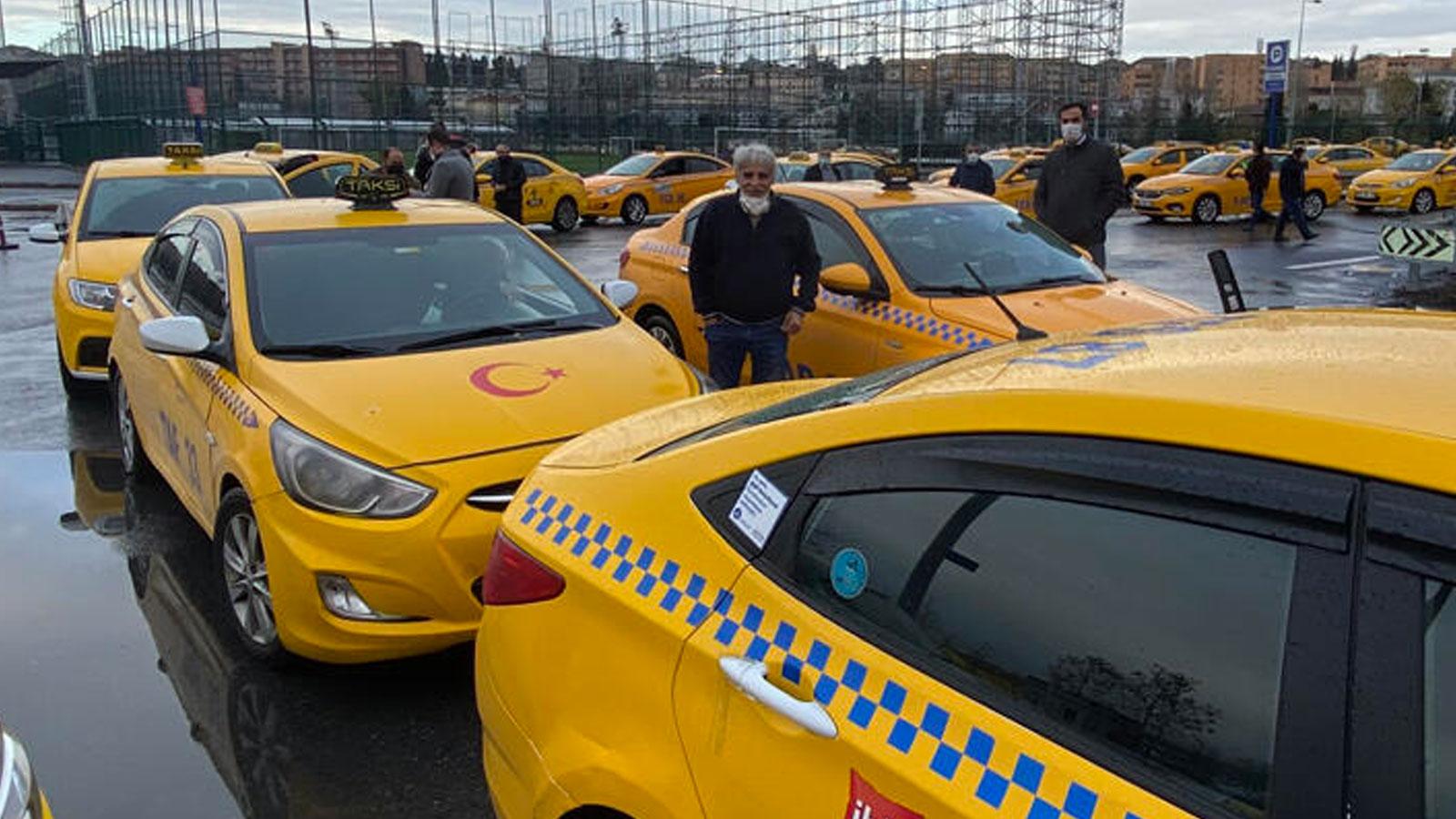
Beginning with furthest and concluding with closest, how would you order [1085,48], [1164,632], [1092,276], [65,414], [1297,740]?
[1085,48]
[65,414]
[1092,276]
[1164,632]
[1297,740]

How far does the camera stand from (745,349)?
6051 millimetres

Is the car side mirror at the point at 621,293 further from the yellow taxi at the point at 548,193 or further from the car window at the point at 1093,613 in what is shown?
the yellow taxi at the point at 548,193

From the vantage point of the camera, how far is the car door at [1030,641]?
139 cm

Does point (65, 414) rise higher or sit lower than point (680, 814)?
lower

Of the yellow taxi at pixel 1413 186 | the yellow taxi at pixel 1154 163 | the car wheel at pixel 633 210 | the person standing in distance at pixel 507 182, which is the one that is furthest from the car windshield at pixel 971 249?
the yellow taxi at pixel 1154 163

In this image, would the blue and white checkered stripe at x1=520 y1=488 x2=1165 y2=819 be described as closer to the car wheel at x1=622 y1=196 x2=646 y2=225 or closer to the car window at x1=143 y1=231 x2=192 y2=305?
the car window at x1=143 y1=231 x2=192 y2=305

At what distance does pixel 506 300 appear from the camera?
5.03m

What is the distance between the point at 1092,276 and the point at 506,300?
3.36 metres

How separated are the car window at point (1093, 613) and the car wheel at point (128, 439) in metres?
5.22

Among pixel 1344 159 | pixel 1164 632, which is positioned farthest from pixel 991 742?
pixel 1344 159

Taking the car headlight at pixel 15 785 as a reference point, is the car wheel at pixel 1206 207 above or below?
above

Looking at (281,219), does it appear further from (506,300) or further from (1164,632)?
(1164,632)

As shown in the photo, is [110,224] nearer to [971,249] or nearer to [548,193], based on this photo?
[971,249]

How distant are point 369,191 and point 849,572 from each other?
4292 mm
